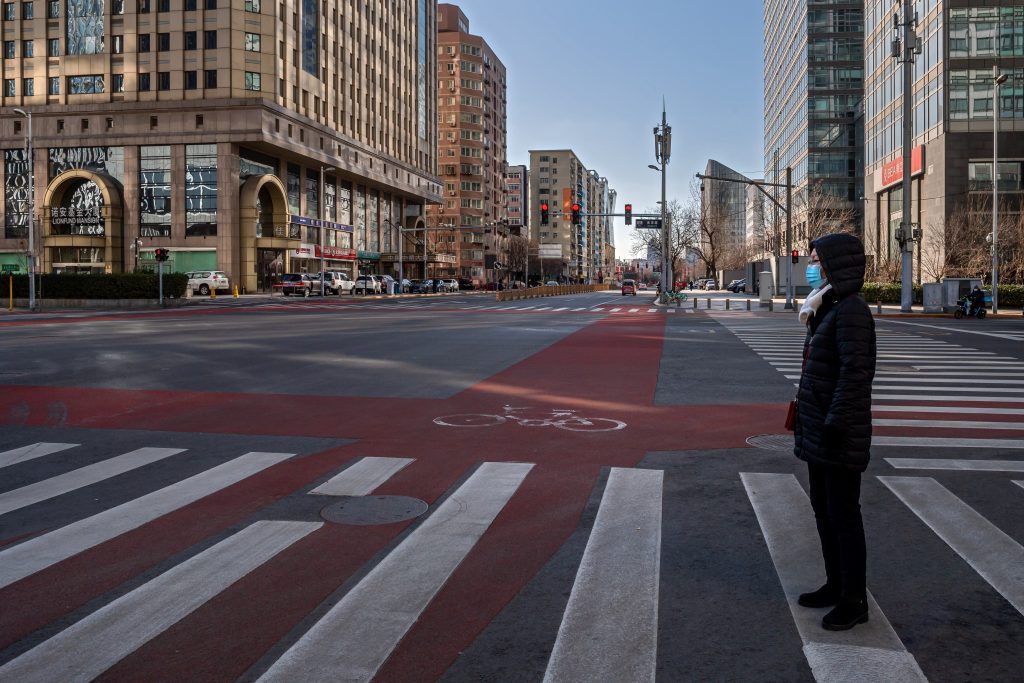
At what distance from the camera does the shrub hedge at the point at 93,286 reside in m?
44.3

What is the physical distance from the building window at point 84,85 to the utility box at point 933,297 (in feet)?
208

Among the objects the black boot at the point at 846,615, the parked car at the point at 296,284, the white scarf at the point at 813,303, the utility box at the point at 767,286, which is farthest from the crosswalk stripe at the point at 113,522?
the parked car at the point at 296,284

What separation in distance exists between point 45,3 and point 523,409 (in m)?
75.7

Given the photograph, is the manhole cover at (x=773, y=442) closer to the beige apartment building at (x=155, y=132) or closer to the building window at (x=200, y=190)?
the beige apartment building at (x=155, y=132)

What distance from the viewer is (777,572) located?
4809 mm

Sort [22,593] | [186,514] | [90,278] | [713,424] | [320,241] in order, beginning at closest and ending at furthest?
[22,593] < [186,514] < [713,424] < [90,278] < [320,241]

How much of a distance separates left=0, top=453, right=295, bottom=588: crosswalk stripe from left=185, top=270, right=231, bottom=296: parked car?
56249 millimetres

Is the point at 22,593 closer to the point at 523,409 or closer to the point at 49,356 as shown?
the point at 523,409

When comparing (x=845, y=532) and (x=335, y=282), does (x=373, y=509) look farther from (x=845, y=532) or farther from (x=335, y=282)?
(x=335, y=282)

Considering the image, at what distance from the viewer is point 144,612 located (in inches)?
166

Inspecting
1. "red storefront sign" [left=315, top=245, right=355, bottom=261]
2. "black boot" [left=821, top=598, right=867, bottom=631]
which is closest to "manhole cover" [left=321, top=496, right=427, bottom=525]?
"black boot" [left=821, top=598, right=867, bottom=631]

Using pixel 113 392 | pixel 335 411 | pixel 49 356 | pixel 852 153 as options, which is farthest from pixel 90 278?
pixel 852 153

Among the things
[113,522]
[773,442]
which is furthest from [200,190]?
[113,522]

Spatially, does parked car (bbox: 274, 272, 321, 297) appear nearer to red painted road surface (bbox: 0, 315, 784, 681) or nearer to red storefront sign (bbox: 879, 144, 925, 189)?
red storefront sign (bbox: 879, 144, 925, 189)
